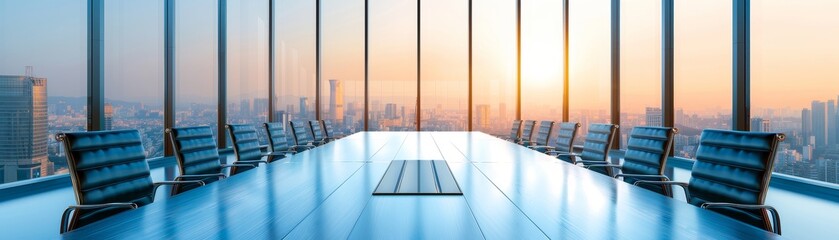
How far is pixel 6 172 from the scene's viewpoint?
2916mm

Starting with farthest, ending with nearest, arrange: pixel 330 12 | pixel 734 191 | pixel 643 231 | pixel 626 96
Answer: pixel 330 12, pixel 626 96, pixel 734 191, pixel 643 231

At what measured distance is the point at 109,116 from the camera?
373 centimetres

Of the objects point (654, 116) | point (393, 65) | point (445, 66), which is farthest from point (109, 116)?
point (654, 116)

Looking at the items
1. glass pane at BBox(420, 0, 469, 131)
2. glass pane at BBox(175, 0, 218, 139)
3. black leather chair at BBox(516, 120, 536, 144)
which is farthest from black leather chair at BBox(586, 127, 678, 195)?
glass pane at BBox(175, 0, 218, 139)

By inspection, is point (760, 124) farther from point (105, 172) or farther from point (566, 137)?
point (105, 172)

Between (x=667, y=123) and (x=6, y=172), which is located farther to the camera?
(x=667, y=123)

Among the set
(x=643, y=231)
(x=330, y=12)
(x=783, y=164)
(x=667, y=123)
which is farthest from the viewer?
(x=330, y=12)

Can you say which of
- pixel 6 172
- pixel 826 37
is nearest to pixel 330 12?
pixel 6 172

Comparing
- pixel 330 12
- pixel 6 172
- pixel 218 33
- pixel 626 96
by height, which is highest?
pixel 330 12

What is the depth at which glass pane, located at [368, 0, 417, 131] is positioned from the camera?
6.86m

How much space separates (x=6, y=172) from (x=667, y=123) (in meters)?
6.25

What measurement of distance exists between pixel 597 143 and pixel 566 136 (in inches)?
23.3

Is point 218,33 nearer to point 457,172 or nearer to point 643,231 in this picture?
point 457,172

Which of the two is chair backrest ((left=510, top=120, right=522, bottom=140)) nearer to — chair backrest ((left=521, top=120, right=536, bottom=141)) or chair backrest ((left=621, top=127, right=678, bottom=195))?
chair backrest ((left=521, top=120, right=536, bottom=141))
